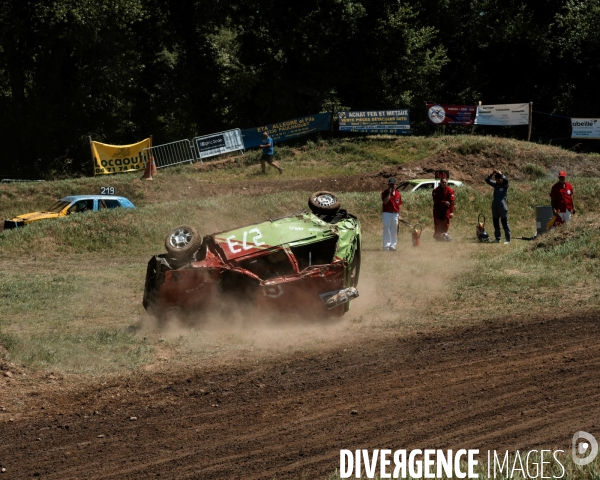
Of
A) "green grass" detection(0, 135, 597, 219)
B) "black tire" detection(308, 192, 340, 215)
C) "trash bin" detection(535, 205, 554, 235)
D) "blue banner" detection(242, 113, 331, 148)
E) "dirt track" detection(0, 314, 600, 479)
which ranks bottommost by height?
"green grass" detection(0, 135, 597, 219)

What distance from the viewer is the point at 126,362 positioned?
10.2 m

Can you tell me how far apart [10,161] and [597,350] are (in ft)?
127

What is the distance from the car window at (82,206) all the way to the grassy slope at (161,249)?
2.15 metres

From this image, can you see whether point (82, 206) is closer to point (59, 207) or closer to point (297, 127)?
point (59, 207)

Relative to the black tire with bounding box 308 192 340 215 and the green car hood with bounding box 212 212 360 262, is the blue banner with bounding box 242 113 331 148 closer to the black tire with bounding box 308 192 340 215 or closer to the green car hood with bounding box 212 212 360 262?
the black tire with bounding box 308 192 340 215

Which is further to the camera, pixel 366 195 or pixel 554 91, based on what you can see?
pixel 554 91

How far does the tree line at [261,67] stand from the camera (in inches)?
1672

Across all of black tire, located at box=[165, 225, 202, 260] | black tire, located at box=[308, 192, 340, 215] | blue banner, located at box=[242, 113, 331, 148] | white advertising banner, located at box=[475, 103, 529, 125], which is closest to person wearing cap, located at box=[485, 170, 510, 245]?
black tire, located at box=[308, 192, 340, 215]

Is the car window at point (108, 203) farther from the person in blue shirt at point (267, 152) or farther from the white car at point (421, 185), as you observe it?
the white car at point (421, 185)

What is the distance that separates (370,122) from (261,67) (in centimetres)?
974

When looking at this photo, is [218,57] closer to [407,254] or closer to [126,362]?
[407,254]

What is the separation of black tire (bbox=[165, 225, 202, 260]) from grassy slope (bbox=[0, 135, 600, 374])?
1170 mm

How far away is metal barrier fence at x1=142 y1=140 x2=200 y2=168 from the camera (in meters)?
34.6

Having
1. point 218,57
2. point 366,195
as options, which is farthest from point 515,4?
point 366,195
